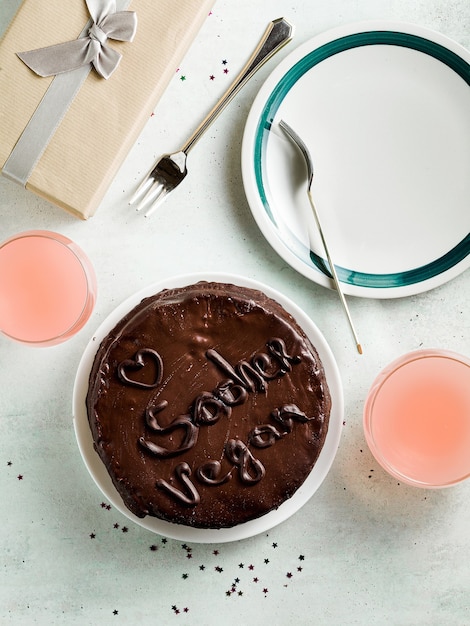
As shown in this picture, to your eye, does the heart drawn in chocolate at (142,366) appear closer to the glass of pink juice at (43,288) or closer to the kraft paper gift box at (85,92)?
the glass of pink juice at (43,288)

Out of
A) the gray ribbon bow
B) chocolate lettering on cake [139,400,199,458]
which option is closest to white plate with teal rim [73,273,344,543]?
chocolate lettering on cake [139,400,199,458]

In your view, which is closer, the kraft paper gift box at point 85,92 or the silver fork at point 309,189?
the kraft paper gift box at point 85,92

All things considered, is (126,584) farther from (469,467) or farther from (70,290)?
(469,467)

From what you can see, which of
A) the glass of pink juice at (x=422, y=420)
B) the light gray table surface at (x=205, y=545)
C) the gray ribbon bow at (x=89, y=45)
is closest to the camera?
the gray ribbon bow at (x=89, y=45)

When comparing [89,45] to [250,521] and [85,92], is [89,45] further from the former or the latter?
[250,521]

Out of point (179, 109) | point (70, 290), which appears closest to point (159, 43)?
point (179, 109)

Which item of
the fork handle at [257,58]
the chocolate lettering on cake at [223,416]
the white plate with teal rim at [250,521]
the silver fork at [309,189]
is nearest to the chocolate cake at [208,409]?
the chocolate lettering on cake at [223,416]

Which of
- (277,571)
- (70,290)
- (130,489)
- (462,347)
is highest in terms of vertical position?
(462,347)
